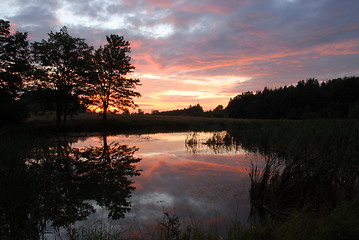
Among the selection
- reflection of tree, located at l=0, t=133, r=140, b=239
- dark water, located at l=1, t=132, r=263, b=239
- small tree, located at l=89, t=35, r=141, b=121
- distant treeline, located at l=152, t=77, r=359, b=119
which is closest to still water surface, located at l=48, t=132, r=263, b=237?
dark water, located at l=1, t=132, r=263, b=239

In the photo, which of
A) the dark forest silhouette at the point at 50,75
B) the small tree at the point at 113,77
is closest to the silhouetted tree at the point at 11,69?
the dark forest silhouette at the point at 50,75

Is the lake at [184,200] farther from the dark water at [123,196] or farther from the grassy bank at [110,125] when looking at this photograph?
the grassy bank at [110,125]

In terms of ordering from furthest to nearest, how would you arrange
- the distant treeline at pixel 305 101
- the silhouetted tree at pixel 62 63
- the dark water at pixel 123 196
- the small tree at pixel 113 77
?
the distant treeline at pixel 305 101 → the small tree at pixel 113 77 → the silhouetted tree at pixel 62 63 → the dark water at pixel 123 196

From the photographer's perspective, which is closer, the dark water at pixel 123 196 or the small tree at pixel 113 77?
the dark water at pixel 123 196

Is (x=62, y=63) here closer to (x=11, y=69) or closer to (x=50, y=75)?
(x=50, y=75)

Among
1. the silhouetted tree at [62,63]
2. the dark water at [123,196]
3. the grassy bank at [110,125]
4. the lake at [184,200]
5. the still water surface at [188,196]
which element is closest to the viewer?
the lake at [184,200]

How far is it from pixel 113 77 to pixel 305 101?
2610 inches

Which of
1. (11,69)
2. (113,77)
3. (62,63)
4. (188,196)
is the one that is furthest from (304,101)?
(188,196)

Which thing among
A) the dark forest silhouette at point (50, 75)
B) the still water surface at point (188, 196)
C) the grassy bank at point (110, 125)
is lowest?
the still water surface at point (188, 196)

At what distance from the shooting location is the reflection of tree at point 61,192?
486 centimetres

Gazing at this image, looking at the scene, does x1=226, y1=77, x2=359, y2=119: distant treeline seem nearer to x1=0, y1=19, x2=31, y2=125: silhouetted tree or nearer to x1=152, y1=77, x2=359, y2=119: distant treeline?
x1=152, y1=77, x2=359, y2=119: distant treeline

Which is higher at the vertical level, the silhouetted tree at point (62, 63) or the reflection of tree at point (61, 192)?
the silhouetted tree at point (62, 63)

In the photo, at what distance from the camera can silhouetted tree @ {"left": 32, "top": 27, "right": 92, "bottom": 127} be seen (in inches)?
1233

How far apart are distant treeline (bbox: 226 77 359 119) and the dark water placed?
54.0m
